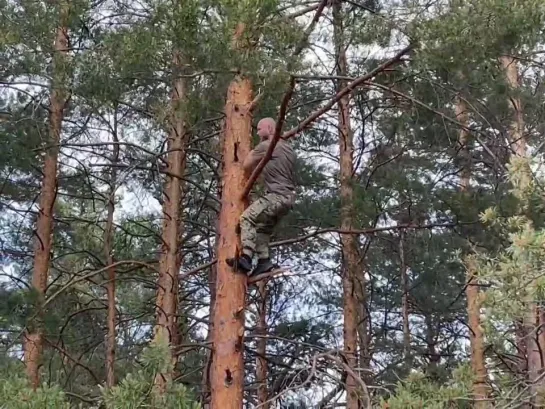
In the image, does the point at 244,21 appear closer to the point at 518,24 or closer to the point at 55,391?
the point at 518,24

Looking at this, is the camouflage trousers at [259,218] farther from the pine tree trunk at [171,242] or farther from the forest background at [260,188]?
the pine tree trunk at [171,242]

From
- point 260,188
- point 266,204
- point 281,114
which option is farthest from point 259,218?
point 260,188

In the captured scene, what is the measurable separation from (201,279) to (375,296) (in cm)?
401

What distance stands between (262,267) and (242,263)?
24 cm

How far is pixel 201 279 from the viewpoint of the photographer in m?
12.4

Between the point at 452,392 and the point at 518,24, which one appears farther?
the point at 452,392

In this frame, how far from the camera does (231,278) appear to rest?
4.68 meters

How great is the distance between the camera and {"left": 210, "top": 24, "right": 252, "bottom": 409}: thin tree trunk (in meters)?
4.48

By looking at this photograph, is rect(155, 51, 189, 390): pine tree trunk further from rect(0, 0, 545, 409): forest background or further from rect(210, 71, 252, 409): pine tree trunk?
rect(210, 71, 252, 409): pine tree trunk

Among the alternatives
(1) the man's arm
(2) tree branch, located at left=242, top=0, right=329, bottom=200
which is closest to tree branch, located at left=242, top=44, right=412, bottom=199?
(2) tree branch, located at left=242, top=0, right=329, bottom=200

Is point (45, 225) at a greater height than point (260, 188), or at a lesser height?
lesser

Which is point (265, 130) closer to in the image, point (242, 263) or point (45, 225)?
point (242, 263)

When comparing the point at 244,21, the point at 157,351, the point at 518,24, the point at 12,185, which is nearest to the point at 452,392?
the point at 157,351

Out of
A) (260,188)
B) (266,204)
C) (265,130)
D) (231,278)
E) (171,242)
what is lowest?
(231,278)
